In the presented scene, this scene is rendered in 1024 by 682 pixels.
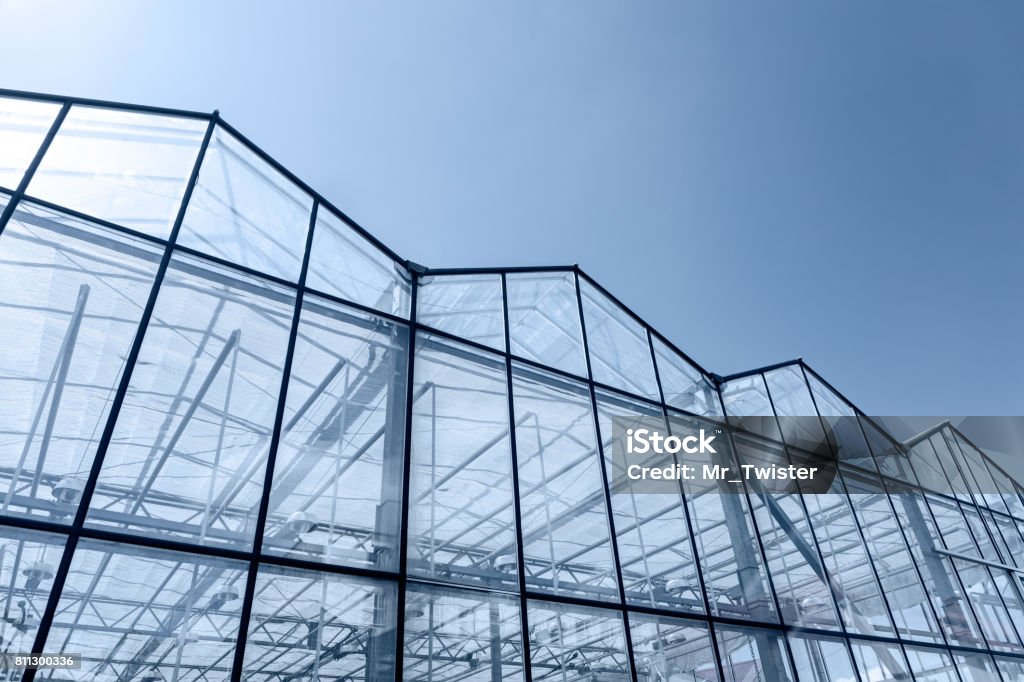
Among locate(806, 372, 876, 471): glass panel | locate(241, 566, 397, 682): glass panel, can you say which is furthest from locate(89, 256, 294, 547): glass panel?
locate(806, 372, 876, 471): glass panel

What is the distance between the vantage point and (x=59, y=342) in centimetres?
574

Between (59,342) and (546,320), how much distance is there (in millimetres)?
6473

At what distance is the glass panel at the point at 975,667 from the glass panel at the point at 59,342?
13449 millimetres

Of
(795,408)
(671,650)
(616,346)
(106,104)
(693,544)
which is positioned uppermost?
(106,104)

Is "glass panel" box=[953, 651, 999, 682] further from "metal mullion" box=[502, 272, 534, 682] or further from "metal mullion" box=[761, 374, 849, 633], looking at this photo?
"metal mullion" box=[502, 272, 534, 682]

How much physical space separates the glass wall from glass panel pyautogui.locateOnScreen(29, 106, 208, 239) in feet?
0.11

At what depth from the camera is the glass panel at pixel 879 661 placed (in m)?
9.99

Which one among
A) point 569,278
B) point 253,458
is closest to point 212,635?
point 253,458

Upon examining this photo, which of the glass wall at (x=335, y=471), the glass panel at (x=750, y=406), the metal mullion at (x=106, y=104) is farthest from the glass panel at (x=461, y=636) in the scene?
the glass panel at (x=750, y=406)

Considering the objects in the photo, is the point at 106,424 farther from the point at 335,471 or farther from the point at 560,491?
the point at 560,491

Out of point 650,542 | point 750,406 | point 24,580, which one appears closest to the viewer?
point 24,580

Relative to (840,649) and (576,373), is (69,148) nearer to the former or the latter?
(576,373)

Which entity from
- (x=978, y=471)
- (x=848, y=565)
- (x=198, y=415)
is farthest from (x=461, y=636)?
(x=978, y=471)

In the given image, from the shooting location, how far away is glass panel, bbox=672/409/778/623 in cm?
939
